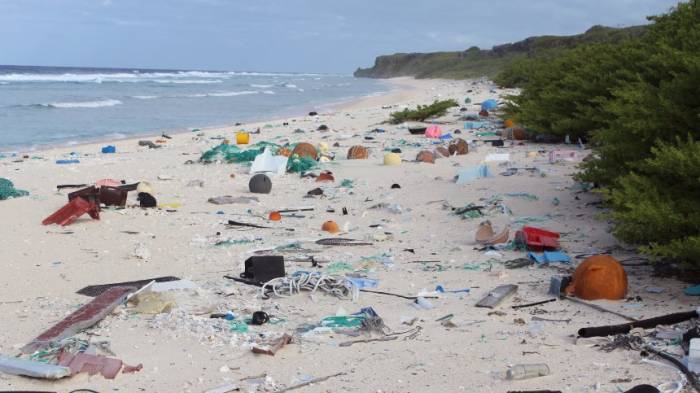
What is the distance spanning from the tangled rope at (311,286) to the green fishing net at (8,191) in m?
5.12

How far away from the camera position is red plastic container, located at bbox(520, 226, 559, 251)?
18.3 ft

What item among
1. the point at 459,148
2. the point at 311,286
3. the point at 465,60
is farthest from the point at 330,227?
the point at 465,60

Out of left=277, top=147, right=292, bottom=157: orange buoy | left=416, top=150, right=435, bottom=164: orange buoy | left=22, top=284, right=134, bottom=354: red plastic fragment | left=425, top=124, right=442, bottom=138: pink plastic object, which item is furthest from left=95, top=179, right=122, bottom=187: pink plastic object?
left=425, top=124, right=442, bottom=138: pink plastic object

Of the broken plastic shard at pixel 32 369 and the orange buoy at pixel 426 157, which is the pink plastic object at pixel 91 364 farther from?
the orange buoy at pixel 426 157

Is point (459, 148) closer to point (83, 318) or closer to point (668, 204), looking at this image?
point (668, 204)

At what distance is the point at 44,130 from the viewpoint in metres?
17.7

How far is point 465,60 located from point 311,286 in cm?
7096

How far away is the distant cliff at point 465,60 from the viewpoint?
49.9m

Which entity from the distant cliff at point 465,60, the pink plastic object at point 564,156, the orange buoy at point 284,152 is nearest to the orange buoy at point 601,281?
the pink plastic object at point 564,156

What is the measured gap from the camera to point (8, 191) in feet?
28.5

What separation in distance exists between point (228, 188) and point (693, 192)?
19.7 feet

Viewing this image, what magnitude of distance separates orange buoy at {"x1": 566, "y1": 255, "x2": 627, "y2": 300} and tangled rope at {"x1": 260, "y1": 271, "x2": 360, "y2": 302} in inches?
55.2

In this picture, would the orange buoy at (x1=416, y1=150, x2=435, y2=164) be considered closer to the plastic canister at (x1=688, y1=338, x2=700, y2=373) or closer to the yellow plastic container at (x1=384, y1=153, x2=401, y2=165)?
the yellow plastic container at (x1=384, y1=153, x2=401, y2=165)

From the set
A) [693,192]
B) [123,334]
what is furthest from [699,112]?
[123,334]
